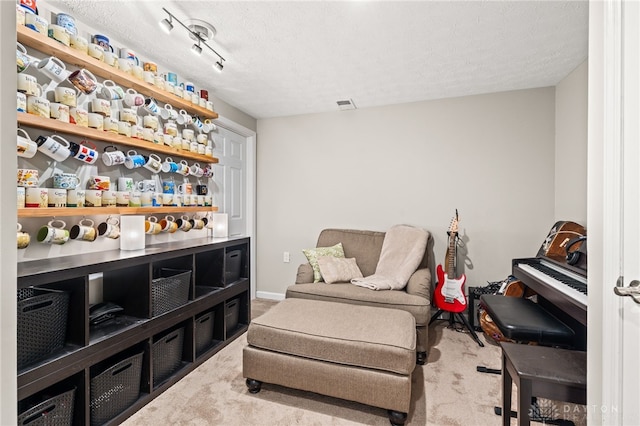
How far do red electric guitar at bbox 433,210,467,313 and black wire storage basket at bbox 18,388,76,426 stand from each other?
268 centimetres

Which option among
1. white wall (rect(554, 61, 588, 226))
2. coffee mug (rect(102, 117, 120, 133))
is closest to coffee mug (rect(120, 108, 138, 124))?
coffee mug (rect(102, 117, 120, 133))

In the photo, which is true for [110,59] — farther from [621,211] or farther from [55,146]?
[621,211]

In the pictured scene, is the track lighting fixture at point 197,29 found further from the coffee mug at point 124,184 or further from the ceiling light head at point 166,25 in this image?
the coffee mug at point 124,184

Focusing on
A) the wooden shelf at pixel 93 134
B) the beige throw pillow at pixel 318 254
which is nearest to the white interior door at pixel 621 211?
the beige throw pillow at pixel 318 254

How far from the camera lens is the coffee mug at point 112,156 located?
1.95 meters

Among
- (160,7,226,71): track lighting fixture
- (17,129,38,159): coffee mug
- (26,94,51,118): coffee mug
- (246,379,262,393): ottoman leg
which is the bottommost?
(246,379,262,393): ottoman leg

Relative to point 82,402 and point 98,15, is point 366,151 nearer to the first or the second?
point 98,15

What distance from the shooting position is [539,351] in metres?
→ 1.31

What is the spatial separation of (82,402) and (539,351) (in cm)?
212

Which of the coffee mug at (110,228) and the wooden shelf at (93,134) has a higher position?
the wooden shelf at (93,134)

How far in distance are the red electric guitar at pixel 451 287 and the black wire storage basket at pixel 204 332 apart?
203 cm

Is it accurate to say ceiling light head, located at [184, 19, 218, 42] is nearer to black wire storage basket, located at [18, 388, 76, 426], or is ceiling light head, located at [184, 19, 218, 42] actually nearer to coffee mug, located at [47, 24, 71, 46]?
coffee mug, located at [47, 24, 71, 46]

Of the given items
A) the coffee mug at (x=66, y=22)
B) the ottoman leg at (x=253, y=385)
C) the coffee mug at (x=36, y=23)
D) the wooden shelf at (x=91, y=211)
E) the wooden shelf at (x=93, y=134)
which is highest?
the coffee mug at (x=66, y=22)

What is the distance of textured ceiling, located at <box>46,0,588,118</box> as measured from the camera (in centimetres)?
172
